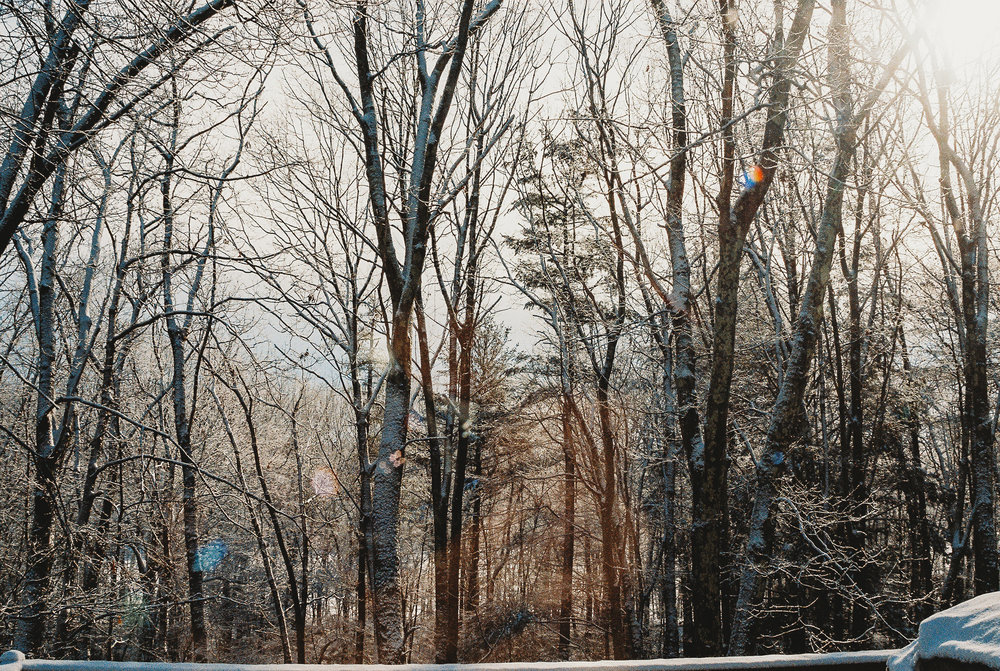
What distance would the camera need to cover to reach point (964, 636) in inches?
77.9

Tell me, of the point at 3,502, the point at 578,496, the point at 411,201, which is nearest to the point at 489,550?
the point at 578,496

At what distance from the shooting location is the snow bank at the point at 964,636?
1826 millimetres

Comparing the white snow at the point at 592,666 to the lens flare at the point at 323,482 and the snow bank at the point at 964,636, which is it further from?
the lens flare at the point at 323,482

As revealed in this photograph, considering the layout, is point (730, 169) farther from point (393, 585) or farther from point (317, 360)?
point (317, 360)

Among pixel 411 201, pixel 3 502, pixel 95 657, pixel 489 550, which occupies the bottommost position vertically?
pixel 95 657

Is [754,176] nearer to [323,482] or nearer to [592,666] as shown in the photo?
[592,666]

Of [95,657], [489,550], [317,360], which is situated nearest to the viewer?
[317,360]

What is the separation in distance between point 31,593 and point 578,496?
10.6 m

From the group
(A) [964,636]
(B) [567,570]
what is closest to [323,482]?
(B) [567,570]

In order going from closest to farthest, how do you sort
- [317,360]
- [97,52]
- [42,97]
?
[97,52] → [42,97] → [317,360]

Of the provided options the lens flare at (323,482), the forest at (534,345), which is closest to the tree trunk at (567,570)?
the forest at (534,345)

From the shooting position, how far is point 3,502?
26.8 feet

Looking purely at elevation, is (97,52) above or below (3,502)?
above

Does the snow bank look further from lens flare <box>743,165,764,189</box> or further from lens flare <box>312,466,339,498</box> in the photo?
lens flare <box>312,466,339,498</box>
